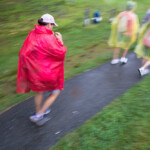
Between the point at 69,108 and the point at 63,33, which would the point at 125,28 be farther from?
the point at 63,33

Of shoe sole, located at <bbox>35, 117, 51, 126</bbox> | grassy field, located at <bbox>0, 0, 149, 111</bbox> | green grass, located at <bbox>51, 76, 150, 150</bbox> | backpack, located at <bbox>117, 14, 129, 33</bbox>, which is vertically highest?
backpack, located at <bbox>117, 14, 129, 33</bbox>

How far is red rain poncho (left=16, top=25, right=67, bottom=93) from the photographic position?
254 centimetres

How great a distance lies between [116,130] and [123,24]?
2.68 meters

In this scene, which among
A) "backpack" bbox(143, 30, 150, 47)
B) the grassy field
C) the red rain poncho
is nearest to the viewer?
the red rain poncho

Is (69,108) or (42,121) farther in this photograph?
(69,108)

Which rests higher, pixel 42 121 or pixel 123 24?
pixel 123 24

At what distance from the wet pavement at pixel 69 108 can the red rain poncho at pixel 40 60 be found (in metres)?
0.69

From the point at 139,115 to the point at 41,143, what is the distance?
1.66 metres

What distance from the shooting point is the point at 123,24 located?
4.58m

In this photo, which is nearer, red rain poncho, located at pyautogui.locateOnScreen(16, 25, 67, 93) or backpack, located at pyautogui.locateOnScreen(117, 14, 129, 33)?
red rain poncho, located at pyautogui.locateOnScreen(16, 25, 67, 93)

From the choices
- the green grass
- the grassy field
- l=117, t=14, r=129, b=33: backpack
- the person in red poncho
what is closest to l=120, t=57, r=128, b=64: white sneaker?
the grassy field

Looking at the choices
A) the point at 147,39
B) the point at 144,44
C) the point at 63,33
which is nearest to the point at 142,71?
the point at 144,44

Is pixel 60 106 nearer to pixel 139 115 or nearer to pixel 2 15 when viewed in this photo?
pixel 139 115

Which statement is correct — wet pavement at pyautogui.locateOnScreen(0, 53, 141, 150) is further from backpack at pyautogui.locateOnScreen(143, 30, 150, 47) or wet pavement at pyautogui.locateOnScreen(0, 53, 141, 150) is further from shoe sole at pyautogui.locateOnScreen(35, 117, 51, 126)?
backpack at pyautogui.locateOnScreen(143, 30, 150, 47)
